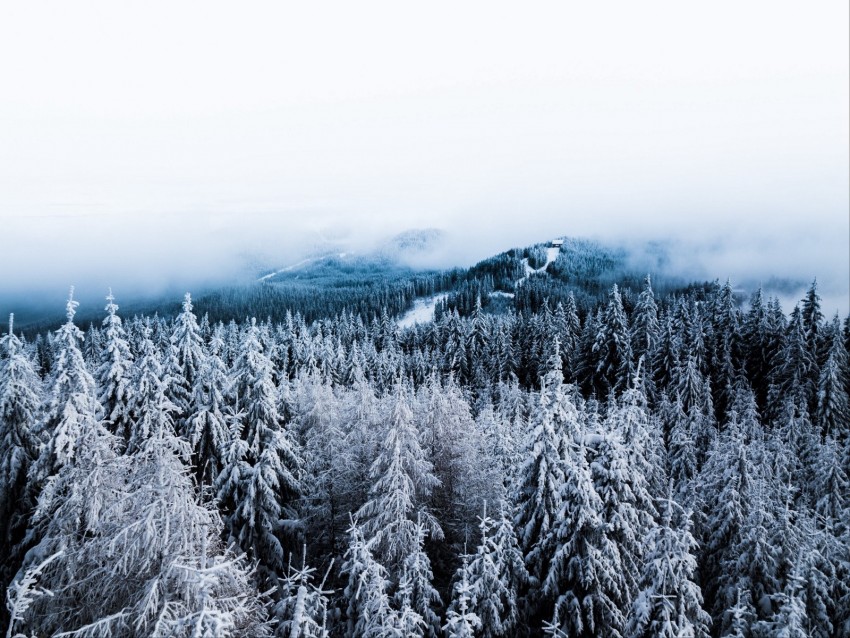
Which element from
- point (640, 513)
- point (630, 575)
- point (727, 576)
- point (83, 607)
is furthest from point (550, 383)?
point (83, 607)

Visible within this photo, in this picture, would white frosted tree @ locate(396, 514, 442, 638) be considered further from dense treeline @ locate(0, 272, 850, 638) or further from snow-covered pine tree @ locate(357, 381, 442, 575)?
snow-covered pine tree @ locate(357, 381, 442, 575)

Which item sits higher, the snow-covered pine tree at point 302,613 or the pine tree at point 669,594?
the snow-covered pine tree at point 302,613

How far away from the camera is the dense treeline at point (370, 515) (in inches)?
440

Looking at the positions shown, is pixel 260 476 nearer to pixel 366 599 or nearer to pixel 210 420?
pixel 210 420

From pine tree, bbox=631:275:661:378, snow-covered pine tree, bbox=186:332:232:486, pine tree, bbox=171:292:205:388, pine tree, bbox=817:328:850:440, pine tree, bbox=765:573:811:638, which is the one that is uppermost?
pine tree, bbox=171:292:205:388

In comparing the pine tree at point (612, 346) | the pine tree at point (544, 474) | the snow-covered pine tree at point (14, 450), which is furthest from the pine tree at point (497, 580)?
the pine tree at point (612, 346)

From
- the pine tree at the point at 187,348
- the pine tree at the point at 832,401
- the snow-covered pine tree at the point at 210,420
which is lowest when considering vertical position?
the pine tree at the point at 832,401

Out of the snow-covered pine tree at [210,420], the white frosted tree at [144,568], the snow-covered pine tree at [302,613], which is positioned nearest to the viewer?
the white frosted tree at [144,568]

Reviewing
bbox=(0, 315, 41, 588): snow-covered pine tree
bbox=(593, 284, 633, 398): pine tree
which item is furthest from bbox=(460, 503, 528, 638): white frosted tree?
bbox=(593, 284, 633, 398): pine tree

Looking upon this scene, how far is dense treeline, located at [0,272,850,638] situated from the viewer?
11.2 m

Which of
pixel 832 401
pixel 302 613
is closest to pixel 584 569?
pixel 302 613

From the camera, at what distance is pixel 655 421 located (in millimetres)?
38844

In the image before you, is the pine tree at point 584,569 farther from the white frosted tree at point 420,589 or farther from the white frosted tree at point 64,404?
the white frosted tree at point 64,404

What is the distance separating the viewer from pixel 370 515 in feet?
65.7
